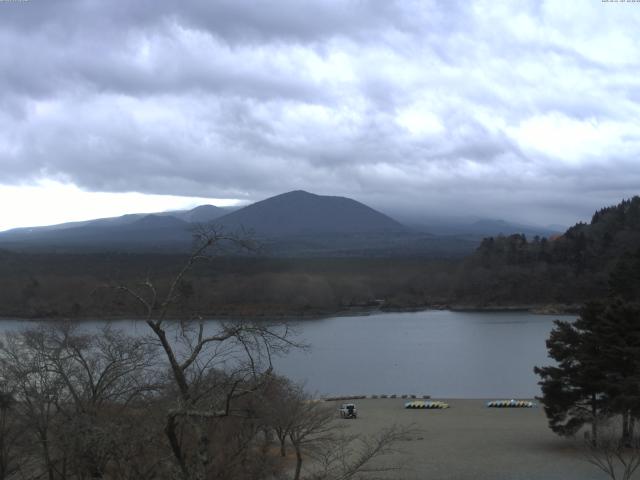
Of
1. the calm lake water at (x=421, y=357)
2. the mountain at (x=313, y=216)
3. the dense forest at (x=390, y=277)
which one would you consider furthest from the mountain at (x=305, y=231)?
the calm lake water at (x=421, y=357)

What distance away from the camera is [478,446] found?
13695mm

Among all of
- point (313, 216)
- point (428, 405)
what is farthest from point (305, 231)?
point (428, 405)

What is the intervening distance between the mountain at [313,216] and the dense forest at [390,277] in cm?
8354

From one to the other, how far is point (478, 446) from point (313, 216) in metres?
164

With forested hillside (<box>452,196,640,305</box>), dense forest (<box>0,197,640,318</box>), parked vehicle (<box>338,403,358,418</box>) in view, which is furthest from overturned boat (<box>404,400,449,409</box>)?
forested hillside (<box>452,196,640,305</box>)

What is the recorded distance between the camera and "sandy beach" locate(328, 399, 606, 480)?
11258 mm

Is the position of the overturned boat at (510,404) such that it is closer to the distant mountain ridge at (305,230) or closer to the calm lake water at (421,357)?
the calm lake water at (421,357)

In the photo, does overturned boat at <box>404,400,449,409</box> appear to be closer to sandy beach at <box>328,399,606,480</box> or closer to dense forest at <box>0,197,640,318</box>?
sandy beach at <box>328,399,606,480</box>

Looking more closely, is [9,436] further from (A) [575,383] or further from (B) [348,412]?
(B) [348,412]

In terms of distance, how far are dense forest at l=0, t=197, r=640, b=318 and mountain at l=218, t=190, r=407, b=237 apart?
8354cm

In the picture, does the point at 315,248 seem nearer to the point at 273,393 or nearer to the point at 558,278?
the point at 558,278

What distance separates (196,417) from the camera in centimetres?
381

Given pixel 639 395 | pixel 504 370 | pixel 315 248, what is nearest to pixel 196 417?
pixel 639 395

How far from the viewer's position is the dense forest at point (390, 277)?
162 ft
